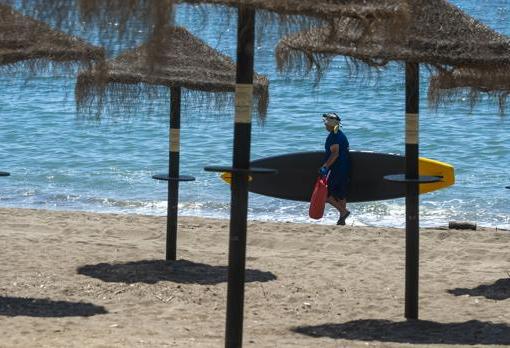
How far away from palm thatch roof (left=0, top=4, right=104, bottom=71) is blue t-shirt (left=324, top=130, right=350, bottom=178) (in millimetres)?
6252

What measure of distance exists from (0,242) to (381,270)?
3.59 metres

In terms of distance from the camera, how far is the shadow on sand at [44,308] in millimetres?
8156

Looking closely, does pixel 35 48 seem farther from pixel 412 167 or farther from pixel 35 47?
pixel 412 167

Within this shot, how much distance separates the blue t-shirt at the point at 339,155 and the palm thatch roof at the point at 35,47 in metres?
6.25

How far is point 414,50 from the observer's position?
7.27m

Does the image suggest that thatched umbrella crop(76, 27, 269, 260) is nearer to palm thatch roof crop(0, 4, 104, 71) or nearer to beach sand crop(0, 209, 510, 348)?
beach sand crop(0, 209, 510, 348)

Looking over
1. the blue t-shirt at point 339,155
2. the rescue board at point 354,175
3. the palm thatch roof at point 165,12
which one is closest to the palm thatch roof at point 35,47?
the palm thatch roof at point 165,12

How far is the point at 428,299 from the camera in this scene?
9008mm

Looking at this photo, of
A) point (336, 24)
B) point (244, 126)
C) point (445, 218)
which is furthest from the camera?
point (445, 218)

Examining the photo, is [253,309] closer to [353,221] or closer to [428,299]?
[428,299]

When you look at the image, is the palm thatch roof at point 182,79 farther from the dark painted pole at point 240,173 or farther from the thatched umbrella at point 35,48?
the dark painted pole at point 240,173

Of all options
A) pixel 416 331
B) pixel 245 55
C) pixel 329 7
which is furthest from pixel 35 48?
pixel 416 331

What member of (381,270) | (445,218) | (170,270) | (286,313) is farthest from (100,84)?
(445,218)

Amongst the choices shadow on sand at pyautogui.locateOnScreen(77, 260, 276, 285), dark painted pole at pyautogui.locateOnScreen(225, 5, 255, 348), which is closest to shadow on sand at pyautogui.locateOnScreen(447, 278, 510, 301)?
shadow on sand at pyautogui.locateOnScreen(77, 260, 276, 285)
